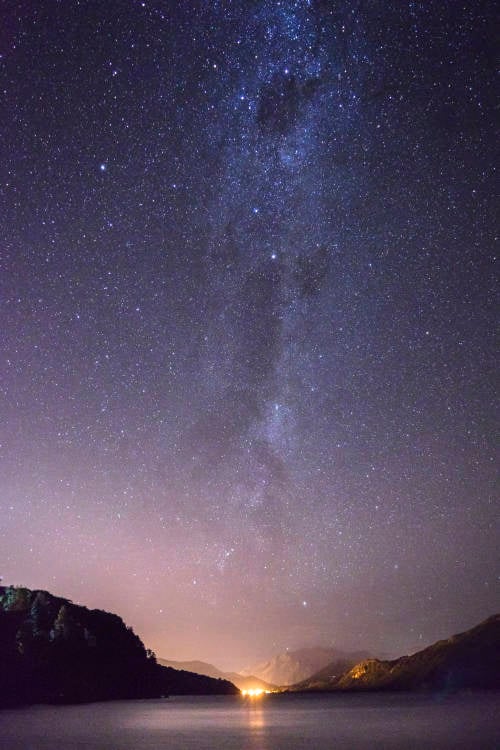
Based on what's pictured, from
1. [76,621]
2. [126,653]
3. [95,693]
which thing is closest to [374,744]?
[76,621]

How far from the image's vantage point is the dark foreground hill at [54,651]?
11131 cm

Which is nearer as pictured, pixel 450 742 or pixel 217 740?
pixel 450 742

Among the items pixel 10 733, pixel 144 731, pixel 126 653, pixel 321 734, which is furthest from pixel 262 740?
pixel 126 653

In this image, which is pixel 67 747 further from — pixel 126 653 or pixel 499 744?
pixel 126 653

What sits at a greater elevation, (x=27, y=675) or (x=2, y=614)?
(x=2, y=614)

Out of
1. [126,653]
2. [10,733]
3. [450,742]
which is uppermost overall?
[126,653]

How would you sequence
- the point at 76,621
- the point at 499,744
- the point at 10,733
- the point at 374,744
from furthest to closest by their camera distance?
the point at 76,621 → the point at 10,733 → the point at 374,744 → the point at 499,744

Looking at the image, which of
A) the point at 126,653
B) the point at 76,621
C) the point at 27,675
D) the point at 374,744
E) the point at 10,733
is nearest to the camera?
the point at 374,744

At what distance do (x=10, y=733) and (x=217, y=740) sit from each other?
19.1 meters

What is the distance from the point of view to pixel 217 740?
2293 inches

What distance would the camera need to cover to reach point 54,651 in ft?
387

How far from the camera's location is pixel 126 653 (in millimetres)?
154500

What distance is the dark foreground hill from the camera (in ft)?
365

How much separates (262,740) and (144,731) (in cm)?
1443
